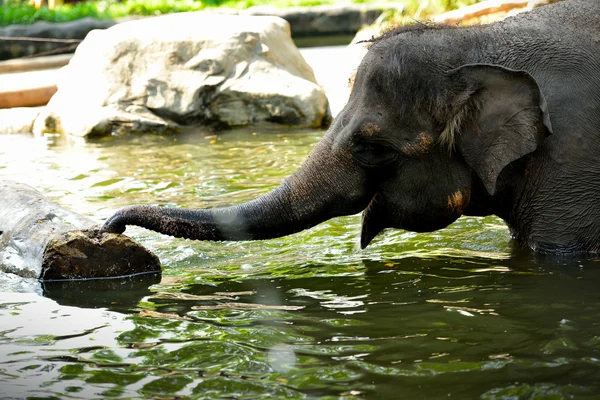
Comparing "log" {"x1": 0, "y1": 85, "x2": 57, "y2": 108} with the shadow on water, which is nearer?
the shadow on water

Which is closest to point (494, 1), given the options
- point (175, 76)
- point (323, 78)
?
point (323, 78)

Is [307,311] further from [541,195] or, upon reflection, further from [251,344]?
[541,195]

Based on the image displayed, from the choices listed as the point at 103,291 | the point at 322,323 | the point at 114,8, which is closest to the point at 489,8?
the point at 103,291

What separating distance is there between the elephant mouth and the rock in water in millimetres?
1291

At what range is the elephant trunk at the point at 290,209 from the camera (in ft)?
16.4

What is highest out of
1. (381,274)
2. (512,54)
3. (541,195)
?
(512,54)

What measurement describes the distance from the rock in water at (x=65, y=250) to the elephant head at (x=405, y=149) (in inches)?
14.5

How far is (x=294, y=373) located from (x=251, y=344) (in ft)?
1.46

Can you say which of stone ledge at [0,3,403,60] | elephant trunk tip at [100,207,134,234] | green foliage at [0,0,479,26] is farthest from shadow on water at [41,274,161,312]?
green foliage at [0,0,479,26]

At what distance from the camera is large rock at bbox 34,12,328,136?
39.5 feet

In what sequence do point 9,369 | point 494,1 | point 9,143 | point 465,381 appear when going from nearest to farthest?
1. point 465,381
2. point 9,369
3. point 9,143
4. point 494,1

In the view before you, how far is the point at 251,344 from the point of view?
430 centimetres

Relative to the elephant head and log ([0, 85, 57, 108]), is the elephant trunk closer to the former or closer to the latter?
the elephant head

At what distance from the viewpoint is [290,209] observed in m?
5.05
